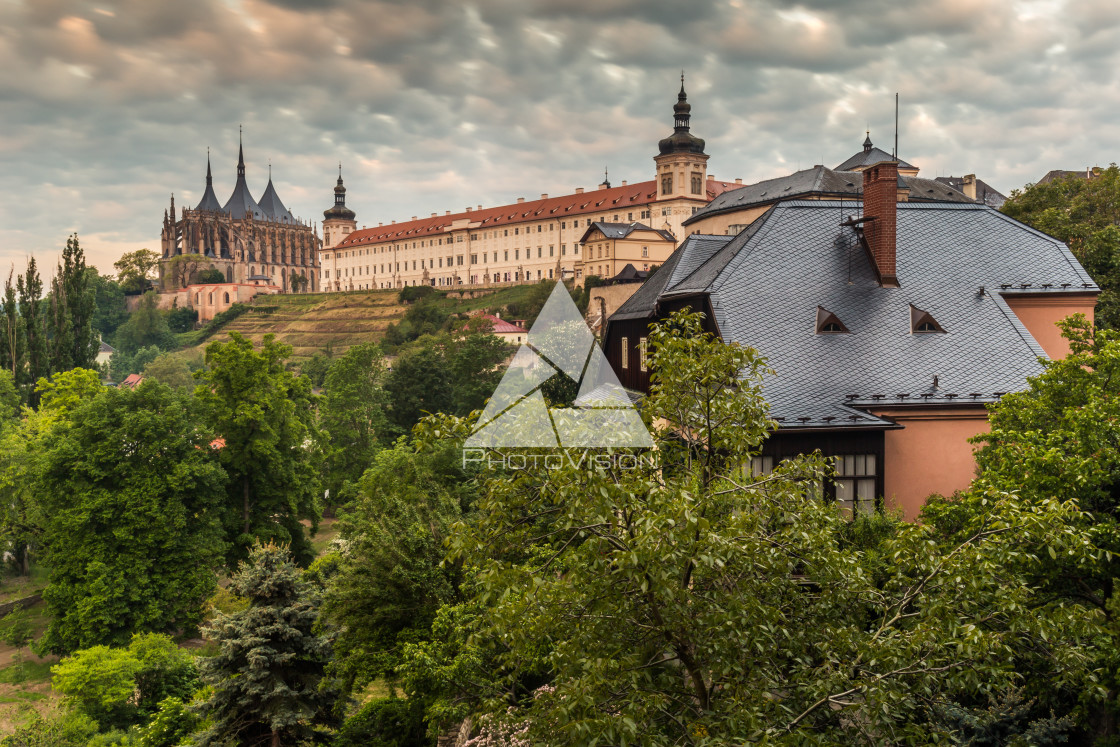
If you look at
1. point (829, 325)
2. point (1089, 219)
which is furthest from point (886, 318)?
point (1089, 219)

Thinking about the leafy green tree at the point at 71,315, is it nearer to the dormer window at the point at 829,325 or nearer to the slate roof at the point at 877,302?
the slate roof at the point at 877,302

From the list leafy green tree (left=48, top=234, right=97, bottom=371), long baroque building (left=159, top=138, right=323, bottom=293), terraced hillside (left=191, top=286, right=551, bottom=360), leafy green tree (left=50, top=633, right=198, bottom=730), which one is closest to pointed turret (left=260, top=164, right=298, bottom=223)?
long baroque building (left=159, top=138, right=323, bottom=293)

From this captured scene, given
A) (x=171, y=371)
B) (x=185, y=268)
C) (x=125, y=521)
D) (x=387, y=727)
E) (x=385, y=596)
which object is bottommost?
(x=387, y=727)

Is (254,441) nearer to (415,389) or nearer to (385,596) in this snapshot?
(385,596)

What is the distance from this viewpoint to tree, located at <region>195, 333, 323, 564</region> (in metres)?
32.1

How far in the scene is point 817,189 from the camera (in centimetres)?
5325

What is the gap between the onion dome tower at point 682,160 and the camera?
92375 mm

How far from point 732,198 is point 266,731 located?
5425 cm

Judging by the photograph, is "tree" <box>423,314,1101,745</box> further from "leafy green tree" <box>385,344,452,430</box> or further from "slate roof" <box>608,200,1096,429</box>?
"leafy green tree" <box>385,344,452,430</box>

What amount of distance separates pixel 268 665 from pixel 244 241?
15694 centimetres

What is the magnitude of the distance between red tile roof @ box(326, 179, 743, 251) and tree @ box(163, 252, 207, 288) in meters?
26.9

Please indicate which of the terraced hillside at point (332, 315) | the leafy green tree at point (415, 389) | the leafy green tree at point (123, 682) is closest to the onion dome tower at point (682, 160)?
the terraced hillside at point (332, 315)

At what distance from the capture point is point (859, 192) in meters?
53.9

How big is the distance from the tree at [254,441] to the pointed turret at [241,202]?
14031 centimetres
